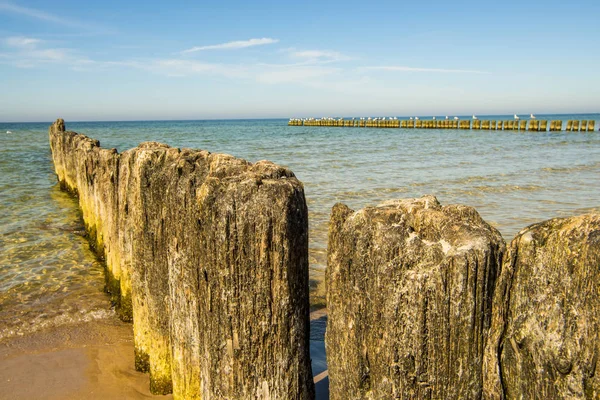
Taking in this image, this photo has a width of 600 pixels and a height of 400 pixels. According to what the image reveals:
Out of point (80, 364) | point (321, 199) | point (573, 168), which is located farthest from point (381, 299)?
point (573, 168)

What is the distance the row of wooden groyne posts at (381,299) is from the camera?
203 cm

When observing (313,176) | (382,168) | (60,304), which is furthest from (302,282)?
(382,168)

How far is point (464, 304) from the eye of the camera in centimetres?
218

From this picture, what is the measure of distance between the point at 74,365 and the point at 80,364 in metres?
0.06

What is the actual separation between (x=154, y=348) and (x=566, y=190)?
13694 mm

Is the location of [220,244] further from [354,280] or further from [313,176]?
[313,176]

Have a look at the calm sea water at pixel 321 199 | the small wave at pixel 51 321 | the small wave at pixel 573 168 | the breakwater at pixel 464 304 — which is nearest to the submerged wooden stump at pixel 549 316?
the breakwater at pixel 464 304

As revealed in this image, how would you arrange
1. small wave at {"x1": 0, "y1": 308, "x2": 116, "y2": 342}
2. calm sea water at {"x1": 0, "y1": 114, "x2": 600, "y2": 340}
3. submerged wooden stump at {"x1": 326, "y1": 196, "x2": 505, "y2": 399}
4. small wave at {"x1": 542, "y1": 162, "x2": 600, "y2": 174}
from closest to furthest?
submerged wooden stump at {"x1": 326, "y1": 196, "x2": 505, "y2": 399} < small wave at {"x1": 0, "y1": 308, "x2": 116, "y2": 342} < calm sea water at {"x1": 0, "y1": 114, "x2": 600, "y2": 340} < small wave at {"x1": 542, "y1": 162, "x2": 600, "y2": 174}

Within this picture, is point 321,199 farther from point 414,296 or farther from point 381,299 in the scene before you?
point 414,296

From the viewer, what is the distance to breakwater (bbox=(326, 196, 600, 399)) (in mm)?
1983

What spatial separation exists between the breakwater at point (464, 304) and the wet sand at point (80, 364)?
6.91 feet

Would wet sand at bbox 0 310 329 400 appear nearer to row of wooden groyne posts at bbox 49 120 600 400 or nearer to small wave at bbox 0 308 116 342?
small wave at bbox 0 308 116 342

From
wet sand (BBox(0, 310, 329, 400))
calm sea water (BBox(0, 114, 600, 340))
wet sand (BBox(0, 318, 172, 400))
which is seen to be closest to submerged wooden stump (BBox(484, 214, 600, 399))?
wet sand (BBox(0, 310, 329, 400))

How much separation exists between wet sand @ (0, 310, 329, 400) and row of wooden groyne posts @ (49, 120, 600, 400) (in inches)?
52.1
